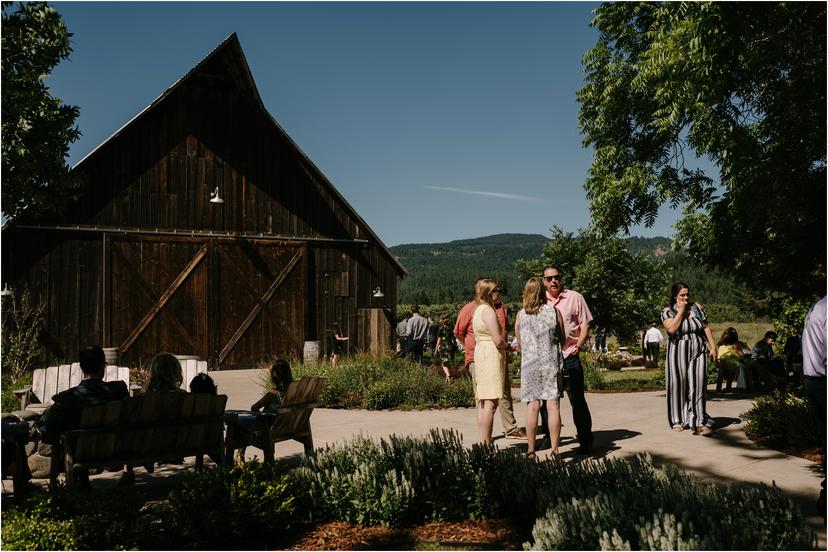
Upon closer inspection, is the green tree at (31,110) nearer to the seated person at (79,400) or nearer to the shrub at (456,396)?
the seated person at (79,400)

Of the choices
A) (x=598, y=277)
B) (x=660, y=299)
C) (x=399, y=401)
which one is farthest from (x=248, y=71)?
(x=660, y=299)

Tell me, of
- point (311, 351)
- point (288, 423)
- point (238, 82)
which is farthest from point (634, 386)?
point (238, 82)

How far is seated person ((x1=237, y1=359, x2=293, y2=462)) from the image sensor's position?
22.0ft

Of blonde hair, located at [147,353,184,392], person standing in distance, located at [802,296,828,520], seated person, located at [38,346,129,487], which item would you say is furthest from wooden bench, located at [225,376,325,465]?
person standing in distance, located at [802,296,828,520]

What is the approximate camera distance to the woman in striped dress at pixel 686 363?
28.0 feet

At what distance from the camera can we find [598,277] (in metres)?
39.1

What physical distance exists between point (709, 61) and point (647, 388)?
360 inches

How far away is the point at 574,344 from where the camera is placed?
7672 mm

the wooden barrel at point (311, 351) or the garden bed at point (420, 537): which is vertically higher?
the wooden barrel at point (311, 351)

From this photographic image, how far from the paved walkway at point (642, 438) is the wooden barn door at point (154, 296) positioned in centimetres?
592

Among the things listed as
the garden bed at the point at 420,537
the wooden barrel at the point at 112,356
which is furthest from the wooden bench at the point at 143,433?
the wooden barrel at the point at 112,356

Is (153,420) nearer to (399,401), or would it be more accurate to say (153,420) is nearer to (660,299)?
(399,401)

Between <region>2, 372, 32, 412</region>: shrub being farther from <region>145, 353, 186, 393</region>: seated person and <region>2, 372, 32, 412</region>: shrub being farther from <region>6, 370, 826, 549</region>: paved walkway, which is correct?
<region>145, 353, 186, 393</region>: seated person

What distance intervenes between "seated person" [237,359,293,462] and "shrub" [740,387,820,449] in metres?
5.14
